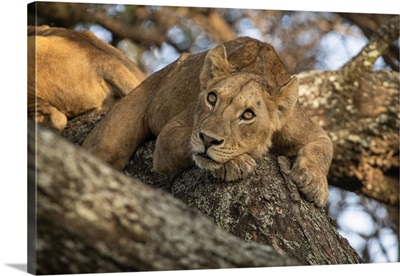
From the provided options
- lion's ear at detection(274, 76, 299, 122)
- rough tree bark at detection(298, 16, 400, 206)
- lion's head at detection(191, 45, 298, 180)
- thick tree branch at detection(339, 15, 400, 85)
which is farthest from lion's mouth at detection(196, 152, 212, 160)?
thick tree branch at detection(339, 15, 400, 85)

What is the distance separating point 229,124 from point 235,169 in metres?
0.28

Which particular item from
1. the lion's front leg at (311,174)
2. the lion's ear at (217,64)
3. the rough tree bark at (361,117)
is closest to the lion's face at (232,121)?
the lion's ear at (217,64)

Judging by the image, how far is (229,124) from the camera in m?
4.85

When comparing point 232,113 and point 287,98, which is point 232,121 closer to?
point 232,113

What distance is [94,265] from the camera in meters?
2.78

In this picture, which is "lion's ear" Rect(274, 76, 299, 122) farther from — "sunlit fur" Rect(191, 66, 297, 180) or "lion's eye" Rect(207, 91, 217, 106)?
"lion's eye" Rect(207, 91, 217, 106)

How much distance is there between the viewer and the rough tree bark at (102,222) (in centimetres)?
261

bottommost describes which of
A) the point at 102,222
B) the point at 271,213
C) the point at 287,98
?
the point at 271,213

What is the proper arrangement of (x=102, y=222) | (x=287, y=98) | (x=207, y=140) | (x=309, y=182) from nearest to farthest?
(x=102, y=222), (x=207, y=140), (x=309, y=182), (x=287, y=98)

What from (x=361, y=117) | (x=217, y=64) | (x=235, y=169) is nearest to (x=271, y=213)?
(x=235, y=169)

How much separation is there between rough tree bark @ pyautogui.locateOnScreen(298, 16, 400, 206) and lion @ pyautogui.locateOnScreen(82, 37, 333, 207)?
2.29m

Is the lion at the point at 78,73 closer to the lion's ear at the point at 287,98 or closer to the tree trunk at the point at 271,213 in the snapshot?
the lion's ear at the point at 287,98

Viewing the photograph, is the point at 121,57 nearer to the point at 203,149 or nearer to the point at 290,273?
the point at 203,149

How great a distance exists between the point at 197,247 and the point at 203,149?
176cm
